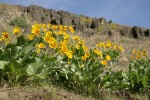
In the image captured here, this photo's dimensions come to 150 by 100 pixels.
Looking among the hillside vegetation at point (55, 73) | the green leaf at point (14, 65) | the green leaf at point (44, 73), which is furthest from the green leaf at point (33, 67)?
the green leaf at point (14, 65)

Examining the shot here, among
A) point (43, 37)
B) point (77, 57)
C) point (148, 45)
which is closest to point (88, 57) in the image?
point (77, 57)

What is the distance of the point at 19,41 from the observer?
6.04m

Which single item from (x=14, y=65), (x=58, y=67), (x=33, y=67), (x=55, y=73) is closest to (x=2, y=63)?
(x=14, y=65)

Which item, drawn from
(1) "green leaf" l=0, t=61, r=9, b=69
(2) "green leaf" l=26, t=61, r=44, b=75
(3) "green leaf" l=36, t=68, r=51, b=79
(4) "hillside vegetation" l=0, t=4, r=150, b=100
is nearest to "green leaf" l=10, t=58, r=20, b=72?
(4) "hillside vegetation" l=0, t=4, r=150, b=100

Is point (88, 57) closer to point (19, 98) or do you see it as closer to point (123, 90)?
point (123, 90)

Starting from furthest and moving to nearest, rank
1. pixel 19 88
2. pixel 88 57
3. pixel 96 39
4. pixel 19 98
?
pixel 96 39, pixel 88 57, pixel 19 88, pixel 19 98

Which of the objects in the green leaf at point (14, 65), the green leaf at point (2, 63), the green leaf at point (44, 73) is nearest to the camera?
the green leaf at point (14, 65)

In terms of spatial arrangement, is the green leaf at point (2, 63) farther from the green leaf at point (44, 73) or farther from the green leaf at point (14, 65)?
the green leaf at point (44, 73)

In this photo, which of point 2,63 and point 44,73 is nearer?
point 2,63

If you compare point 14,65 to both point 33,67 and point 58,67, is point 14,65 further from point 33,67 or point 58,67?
point 58,67

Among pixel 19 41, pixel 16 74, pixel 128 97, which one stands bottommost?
pixel 128 97

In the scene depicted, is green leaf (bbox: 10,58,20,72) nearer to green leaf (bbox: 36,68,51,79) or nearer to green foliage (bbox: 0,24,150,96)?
green foliage (bbox: 0,24,150,96)

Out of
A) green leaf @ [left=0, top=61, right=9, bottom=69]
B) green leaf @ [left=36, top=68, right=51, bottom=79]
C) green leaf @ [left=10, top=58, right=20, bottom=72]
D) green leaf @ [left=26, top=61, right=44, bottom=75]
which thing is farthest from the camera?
green leaf @ [left=36, top=68, right=51, bottom=79]

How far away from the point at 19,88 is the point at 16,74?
20 centimetres
